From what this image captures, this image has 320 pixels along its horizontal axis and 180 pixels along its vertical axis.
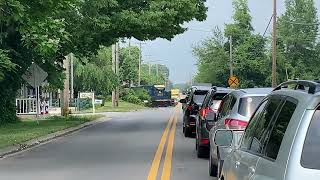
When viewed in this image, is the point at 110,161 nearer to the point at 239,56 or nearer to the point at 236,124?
the point at 236,124

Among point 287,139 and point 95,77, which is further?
point 95,77

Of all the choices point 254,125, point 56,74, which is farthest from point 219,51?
point 254,125

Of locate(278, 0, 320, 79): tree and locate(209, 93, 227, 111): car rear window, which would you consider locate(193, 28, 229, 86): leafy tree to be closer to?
locate(278, 0, 320, 79): tree

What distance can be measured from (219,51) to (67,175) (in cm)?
7144

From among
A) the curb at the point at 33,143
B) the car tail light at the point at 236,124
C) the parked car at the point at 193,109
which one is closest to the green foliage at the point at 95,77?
the curb at the point at 33,143

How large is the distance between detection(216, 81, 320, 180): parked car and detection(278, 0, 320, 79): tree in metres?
81.8

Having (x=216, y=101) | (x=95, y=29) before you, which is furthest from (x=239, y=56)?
(x=216, y=101)

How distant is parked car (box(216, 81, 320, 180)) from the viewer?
3502 millimetres

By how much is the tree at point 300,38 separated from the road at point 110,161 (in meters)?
68.8

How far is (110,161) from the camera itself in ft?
46.9

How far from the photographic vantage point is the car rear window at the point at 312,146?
3482 mm

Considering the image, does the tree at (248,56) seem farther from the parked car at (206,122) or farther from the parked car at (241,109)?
the parked car at (241,109)

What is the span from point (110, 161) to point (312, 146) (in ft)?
36.2

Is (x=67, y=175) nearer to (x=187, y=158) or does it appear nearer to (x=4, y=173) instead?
(x=4, y=173)
